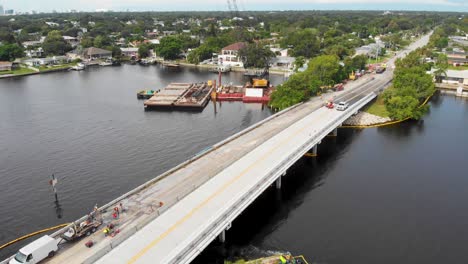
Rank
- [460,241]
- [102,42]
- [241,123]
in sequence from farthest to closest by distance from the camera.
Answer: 1. [102,42]
2. [241,123]
3. [460,241]

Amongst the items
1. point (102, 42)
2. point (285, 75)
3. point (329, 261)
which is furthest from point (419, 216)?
point (102, 42)

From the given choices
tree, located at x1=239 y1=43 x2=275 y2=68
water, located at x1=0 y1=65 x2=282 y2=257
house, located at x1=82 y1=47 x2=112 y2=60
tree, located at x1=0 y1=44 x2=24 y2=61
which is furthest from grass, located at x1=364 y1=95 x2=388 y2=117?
tree, located at x1=0 y1=44 x2=24 y2=61

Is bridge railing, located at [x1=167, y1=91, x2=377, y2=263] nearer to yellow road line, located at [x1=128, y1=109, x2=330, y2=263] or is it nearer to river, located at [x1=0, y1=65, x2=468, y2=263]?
yellow road line, located at [x1=128, y1=109, x2=330, y2=263]

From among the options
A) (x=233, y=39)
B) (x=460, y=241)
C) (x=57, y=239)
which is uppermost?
(x=233, y=39)

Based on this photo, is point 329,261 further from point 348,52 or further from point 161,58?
point 161,58

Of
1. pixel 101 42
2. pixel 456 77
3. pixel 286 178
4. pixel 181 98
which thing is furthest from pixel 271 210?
pixel 101 42

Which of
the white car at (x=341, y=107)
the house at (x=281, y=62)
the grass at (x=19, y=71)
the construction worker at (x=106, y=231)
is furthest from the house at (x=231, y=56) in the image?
the construction worker at (x=106, y=231)
